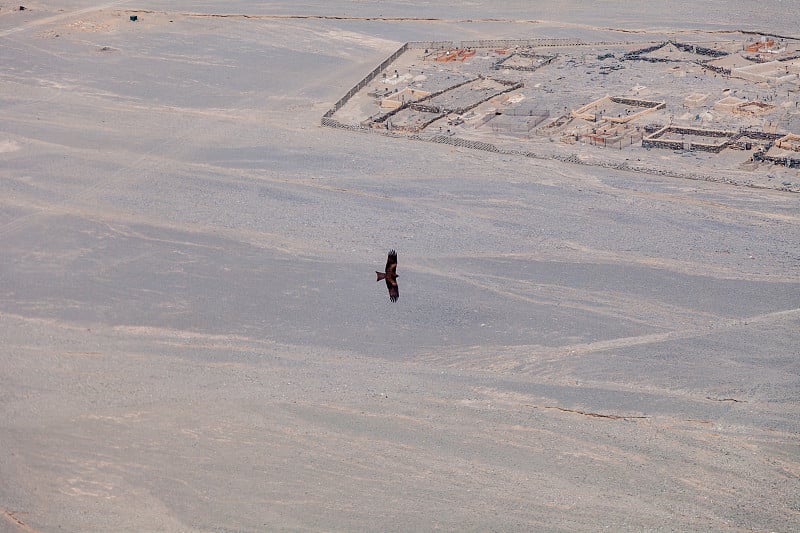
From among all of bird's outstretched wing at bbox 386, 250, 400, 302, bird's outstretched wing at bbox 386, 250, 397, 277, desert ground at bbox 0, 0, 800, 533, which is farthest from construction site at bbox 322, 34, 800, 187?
bird's outstretched wing at bbox 386, 250, 397, 277

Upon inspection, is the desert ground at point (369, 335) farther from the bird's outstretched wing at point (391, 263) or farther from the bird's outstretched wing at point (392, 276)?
the bird's outstretched wing at point (391, 263)

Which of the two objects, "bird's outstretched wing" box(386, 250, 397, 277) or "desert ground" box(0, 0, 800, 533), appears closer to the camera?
"desert ground" box(0, 0, 800, 533)

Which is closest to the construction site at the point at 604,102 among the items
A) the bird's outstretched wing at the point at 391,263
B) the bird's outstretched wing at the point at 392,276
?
the bird's outstretched wing at the point at 392,276

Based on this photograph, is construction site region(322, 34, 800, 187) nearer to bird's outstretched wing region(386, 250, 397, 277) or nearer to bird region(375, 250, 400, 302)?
bird region(375, 250, 400, 302)

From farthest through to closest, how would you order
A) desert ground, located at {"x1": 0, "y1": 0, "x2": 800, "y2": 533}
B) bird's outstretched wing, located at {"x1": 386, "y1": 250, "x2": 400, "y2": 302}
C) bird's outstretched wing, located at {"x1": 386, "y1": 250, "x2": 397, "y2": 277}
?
bird's outstretched wing, located at {"x1": 386, "y1": 250, "x2": 400, "y2": 302} → bird's outstretched wing, located at {"x1": 386, "y1": 250, "x2": 397, "y2": 277} → desert ground, located at {"x1": 0, "y1": 0, "x2": 800, "y2": 533}

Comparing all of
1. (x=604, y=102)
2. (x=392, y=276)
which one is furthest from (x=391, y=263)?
(x=604, y=102)

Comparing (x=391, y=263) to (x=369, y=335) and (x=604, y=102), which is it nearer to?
(x=369, y=335)
